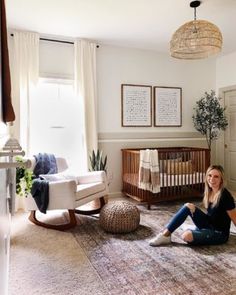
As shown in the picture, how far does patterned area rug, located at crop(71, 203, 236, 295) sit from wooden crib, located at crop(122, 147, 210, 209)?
1.05 meters

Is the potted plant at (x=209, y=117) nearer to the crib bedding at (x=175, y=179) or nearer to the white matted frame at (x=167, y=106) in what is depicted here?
the white matted frame at (x=167, y=106)

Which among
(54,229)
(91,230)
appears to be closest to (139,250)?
(91,230)

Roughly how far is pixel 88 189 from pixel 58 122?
1453 millimetres

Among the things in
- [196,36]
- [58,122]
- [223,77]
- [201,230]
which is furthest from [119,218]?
[223,77]

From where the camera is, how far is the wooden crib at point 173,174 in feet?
12.8

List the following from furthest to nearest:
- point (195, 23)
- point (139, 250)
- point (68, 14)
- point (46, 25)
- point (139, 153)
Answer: point (139, 153) → point (46, 25) → point (68, 14) → point (195, 23) → point (139, 250)

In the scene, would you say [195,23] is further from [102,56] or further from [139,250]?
[139,250]

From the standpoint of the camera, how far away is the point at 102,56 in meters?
4.32

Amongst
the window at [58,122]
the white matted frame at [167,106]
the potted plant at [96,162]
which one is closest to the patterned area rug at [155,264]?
the potted plant at [96,162]

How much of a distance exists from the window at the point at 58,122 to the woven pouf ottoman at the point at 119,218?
1420 millimetres

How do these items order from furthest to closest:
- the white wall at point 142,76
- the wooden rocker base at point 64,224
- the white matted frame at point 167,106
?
the white matted frame at point 167,106 < the white wall at point 142,76 < the wooden rocker base at point 64,224

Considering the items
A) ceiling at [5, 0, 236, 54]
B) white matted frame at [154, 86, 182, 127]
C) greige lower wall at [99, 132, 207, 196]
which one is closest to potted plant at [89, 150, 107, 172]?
greige lower wall at [99, 132, 207, 196]

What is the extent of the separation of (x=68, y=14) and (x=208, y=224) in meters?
2.91

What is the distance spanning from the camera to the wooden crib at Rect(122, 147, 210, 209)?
3.90 metres
